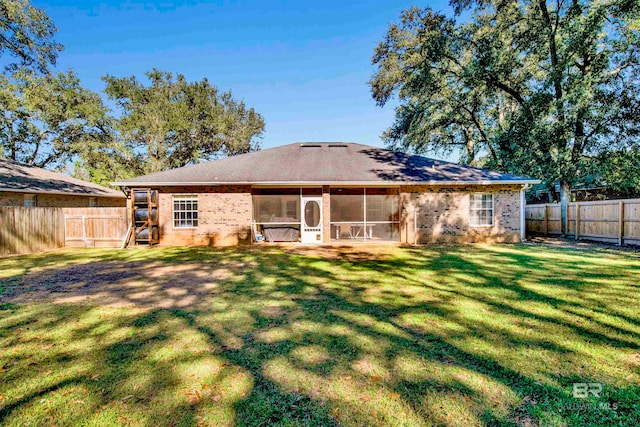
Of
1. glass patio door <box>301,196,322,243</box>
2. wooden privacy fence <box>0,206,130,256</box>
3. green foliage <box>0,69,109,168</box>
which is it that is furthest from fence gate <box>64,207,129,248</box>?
green foliage <box>0,69,109,168</box>

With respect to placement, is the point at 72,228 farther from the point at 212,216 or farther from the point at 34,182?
the point at 34,182

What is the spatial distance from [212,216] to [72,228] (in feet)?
19.7

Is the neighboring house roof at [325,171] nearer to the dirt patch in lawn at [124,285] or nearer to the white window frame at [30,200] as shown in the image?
the dirt patch in lawn at [124,285]

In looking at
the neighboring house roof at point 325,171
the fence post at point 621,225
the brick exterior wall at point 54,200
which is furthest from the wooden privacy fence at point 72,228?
the fence post at point 621,225

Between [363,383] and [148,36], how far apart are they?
786 inches

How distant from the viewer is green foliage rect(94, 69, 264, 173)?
90.8ft

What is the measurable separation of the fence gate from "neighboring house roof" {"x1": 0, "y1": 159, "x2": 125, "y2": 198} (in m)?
4.20

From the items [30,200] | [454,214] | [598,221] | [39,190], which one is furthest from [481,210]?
[30,200]

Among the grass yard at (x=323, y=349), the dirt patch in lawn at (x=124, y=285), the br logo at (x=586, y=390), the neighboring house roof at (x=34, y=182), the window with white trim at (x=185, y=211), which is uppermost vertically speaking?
the neighboring house roof at (x=34, y=182)

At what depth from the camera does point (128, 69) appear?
2802 cm

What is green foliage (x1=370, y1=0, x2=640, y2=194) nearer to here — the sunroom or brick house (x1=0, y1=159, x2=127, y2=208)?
the sunroom

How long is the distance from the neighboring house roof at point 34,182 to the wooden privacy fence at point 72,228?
3.94 meters

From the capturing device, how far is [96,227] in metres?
13.6

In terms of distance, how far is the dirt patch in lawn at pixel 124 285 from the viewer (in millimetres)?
5715
